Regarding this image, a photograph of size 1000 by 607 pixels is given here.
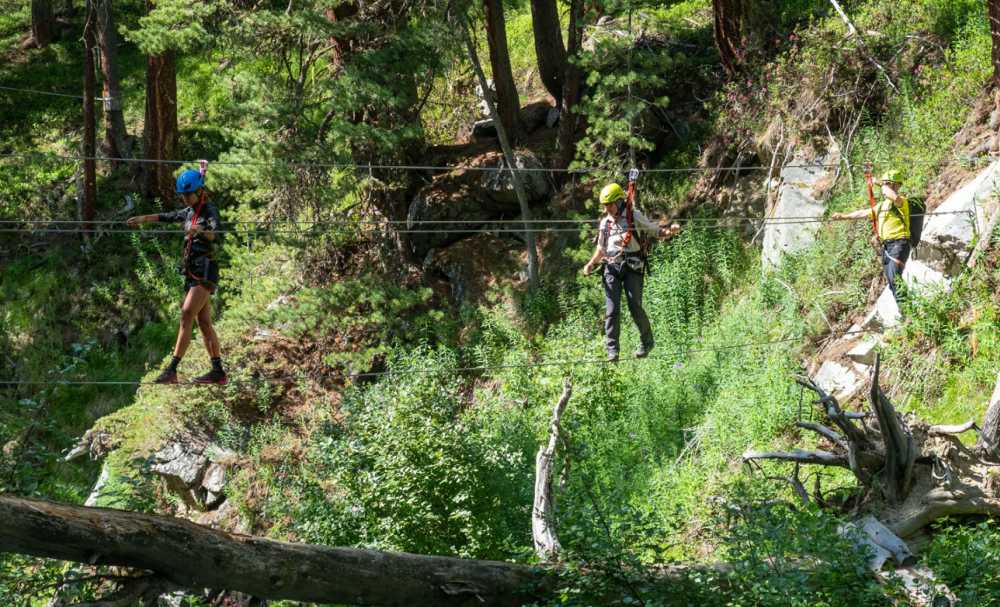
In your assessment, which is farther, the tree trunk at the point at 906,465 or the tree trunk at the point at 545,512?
the tree trunk at the point at 545,512

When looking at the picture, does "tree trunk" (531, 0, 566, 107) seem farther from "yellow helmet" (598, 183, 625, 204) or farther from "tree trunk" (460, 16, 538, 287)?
"yellow helmet" (598, 183, 625, 204)

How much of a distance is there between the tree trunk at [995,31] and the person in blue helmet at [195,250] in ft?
28.1

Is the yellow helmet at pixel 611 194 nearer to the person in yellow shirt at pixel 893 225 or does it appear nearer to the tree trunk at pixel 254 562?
the person in yellow shirt at pixel 893 225

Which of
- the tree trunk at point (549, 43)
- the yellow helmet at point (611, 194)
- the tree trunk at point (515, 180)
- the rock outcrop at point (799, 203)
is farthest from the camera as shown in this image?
the tree trunk at point (549, 43)

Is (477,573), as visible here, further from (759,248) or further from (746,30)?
(746,30)

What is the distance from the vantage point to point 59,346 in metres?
20.6

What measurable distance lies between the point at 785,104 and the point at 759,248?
2.05m

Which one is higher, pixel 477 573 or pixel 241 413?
pixel 477 573

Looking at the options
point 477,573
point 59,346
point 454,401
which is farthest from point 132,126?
point 477,573

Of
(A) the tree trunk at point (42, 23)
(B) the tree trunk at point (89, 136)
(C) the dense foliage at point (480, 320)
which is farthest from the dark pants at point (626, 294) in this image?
(A) the tree trunk at point (42, 23)

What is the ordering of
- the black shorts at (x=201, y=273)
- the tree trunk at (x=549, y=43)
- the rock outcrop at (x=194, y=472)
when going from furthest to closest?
1. the tree trunk at (x=549, y=43)
2. the rock outcrop at (x=194, y=472)
3. the black shorts at (x=201, y=273)

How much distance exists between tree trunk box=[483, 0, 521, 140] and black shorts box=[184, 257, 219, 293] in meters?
7.54

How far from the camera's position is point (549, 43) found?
17938 millimetres

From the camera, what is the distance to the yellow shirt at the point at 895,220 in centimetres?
1127
